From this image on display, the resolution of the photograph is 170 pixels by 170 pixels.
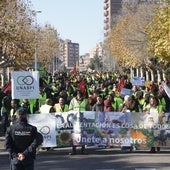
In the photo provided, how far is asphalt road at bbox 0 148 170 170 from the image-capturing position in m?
13.7

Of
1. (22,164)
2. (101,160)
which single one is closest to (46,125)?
(101,160)

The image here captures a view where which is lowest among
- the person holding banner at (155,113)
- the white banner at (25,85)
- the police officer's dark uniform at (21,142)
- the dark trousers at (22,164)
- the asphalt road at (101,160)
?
the asphalt road at (101,160)

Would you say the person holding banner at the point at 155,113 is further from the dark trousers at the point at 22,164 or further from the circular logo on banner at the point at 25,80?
the dark trousers at the point at 22,164

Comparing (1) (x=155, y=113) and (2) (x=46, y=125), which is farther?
(1) (x=155, y=113)

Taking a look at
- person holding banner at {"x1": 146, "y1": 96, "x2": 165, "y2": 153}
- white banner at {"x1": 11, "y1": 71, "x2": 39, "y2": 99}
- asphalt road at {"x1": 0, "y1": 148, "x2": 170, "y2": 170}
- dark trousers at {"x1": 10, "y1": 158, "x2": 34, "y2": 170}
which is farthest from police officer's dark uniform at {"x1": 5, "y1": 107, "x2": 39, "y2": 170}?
white banner at {"x1": 11, "y1": 71, "x2": 39, "y2": 99}

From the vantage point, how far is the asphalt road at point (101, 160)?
13.7 metres

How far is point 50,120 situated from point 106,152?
1770mm

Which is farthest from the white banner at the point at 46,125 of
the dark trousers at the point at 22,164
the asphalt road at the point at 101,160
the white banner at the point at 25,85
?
the dark trousers at the point at 22,164

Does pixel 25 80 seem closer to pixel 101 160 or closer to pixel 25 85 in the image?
pixel 25 85

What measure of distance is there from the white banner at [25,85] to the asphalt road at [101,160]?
1.70 m

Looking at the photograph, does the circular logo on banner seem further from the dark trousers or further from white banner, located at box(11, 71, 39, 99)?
the dark trousers

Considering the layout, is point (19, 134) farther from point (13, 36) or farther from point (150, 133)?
point (13, 36)

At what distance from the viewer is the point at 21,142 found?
919cm

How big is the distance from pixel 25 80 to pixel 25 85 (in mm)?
146
